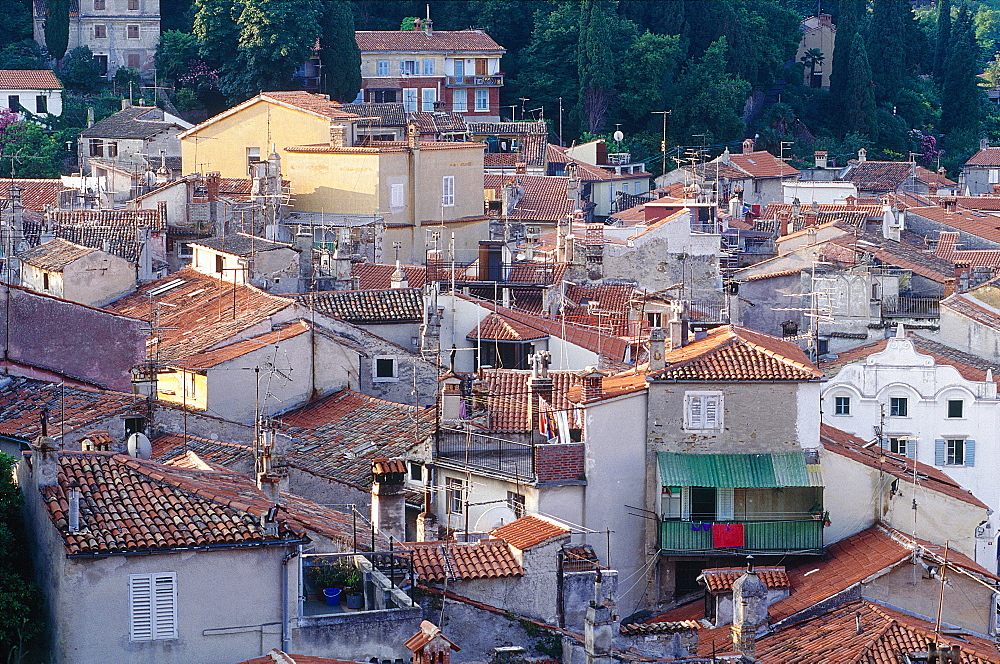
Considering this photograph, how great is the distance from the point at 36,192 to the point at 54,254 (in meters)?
20.8

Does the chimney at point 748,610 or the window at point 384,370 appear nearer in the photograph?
the chimney at point 748,610

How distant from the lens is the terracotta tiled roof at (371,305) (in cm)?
3512

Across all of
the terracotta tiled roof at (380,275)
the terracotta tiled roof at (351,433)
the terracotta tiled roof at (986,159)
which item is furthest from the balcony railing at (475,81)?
the terracotta tiled roof at (351,433)

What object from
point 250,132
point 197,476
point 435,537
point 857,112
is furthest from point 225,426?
point 857,112

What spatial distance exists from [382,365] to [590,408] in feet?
25.4

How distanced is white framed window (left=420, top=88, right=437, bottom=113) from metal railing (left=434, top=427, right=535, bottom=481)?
202 ft

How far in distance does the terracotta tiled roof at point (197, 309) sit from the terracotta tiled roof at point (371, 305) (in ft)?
3.55

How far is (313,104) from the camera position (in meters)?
58.0

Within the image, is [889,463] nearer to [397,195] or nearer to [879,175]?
[397,195]

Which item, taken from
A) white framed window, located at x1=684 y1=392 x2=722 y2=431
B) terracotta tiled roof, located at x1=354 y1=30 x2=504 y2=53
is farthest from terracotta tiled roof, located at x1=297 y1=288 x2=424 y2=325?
terracotta tiled roof, located at x1=354 y1=30 x2=504 y2=53

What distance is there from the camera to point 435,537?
24.7 meters

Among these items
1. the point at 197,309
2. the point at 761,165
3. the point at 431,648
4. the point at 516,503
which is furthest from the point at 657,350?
the point at 761,165

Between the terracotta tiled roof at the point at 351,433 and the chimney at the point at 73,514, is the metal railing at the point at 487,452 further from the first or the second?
the chimney at the point at 73,514

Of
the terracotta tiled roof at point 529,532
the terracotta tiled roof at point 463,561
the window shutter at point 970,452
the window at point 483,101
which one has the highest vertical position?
the window at point 483,101
